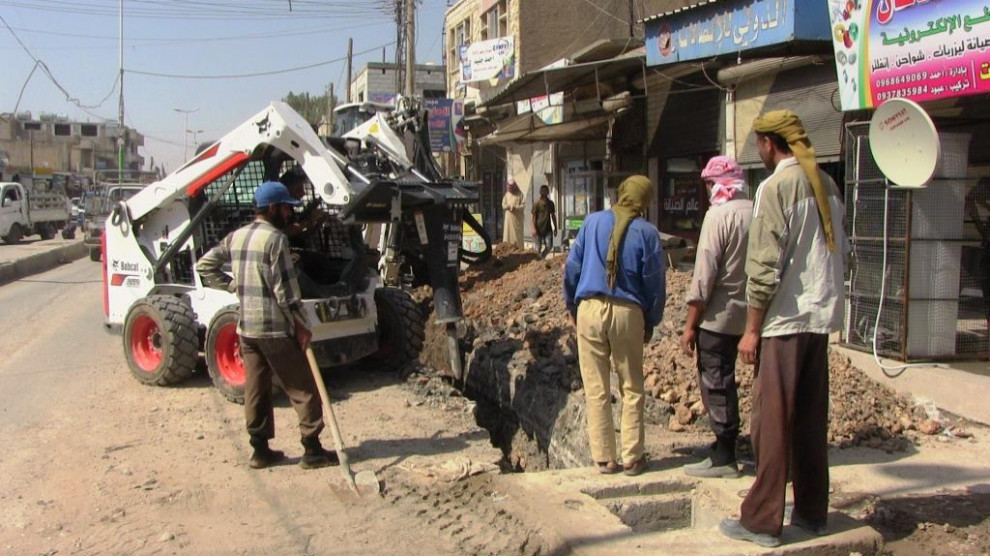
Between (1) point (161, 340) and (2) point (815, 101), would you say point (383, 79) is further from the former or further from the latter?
(1) point (161, 340)

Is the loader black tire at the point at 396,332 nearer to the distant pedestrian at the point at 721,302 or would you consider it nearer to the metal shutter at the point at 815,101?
the distant pedestrian at the point at 721,302

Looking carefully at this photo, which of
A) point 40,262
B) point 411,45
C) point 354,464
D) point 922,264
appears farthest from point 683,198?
point 40,262

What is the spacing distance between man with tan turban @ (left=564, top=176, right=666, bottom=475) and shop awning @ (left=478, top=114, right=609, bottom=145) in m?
10.2

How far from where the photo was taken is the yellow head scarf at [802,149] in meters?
3.54

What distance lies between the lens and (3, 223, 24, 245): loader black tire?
26781mm

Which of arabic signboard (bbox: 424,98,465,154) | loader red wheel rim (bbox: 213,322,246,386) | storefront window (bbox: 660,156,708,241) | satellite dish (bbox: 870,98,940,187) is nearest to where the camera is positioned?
satellite dish (bbox: 870,98,940,187)

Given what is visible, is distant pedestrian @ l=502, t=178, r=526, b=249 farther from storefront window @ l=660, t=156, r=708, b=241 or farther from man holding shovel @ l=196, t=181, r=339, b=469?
man holding shovel @ l=196, t=181, r=339, b=469

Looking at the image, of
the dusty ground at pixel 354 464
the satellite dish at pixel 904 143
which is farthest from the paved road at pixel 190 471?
the satellite dish at pixel 904 143

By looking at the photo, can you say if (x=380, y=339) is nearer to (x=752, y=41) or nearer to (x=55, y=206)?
(x=752, y=41)

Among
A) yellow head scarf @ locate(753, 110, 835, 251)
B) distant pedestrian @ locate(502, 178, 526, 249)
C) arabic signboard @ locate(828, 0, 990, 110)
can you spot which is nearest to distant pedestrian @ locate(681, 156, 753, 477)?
yellow head scarf @ locate(753, 110, 835, 251)

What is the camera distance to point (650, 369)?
6688mm

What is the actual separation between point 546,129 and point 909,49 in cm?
786

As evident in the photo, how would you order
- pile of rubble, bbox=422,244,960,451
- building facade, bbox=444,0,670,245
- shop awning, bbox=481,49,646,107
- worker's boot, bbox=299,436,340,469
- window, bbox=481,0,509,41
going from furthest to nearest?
1. window, bbox=481,0,509,41
2. building facade, bbox=444,0,670,245
3. shop awning, bbox=481,49,646,107
4. pile of rubble, bbox=422,244,960,451
5. worker's boot, bbox=299,436,340,469

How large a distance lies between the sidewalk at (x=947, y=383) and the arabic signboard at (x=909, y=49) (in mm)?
2481
